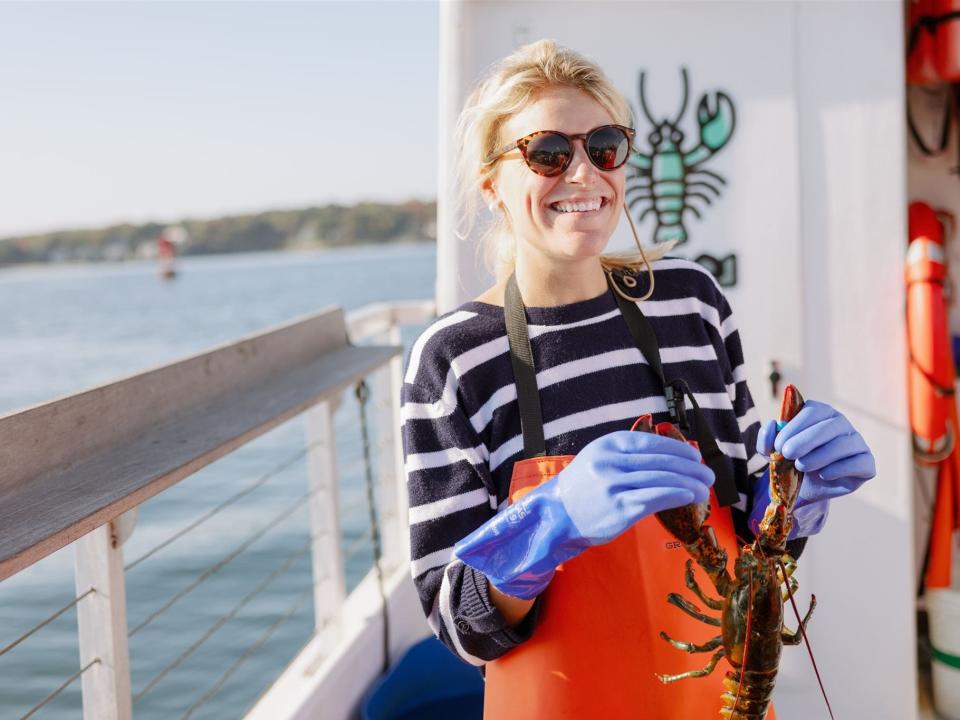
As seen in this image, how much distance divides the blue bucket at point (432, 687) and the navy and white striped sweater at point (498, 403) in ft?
4.70

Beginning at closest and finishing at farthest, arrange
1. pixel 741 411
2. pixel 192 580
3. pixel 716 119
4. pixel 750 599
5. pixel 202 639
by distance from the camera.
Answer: pixel 750 599
pixel 741 411
pixel 202 639
pixel 716 119
pixel 192 580

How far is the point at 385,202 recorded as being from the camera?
212 feet

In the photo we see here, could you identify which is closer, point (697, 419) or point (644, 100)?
point (697, 419)

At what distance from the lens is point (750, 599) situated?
130 cm

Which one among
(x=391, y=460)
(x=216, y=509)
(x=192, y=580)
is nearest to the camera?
(x=216, y=509)

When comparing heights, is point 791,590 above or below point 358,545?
above

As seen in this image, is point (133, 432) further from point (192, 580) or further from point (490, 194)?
point (192, 580)

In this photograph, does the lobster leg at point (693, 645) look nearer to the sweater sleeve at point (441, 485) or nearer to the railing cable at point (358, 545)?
the sweater sleeve at point (441, 485)

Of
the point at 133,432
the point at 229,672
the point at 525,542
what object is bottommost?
the point at 229,672

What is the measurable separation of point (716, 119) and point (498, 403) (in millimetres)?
1770

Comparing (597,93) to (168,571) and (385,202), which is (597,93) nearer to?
(168,571)

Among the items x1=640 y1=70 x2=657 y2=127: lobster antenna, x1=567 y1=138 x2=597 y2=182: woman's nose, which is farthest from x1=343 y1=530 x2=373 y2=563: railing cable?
A: x1=567 y1=138 x2=597 y2=182: woman's nose

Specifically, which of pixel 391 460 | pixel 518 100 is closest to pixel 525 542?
pixel 518 100

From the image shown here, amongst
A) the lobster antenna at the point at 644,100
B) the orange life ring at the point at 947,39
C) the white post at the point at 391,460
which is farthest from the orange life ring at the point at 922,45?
the white post at the point at 391,460
